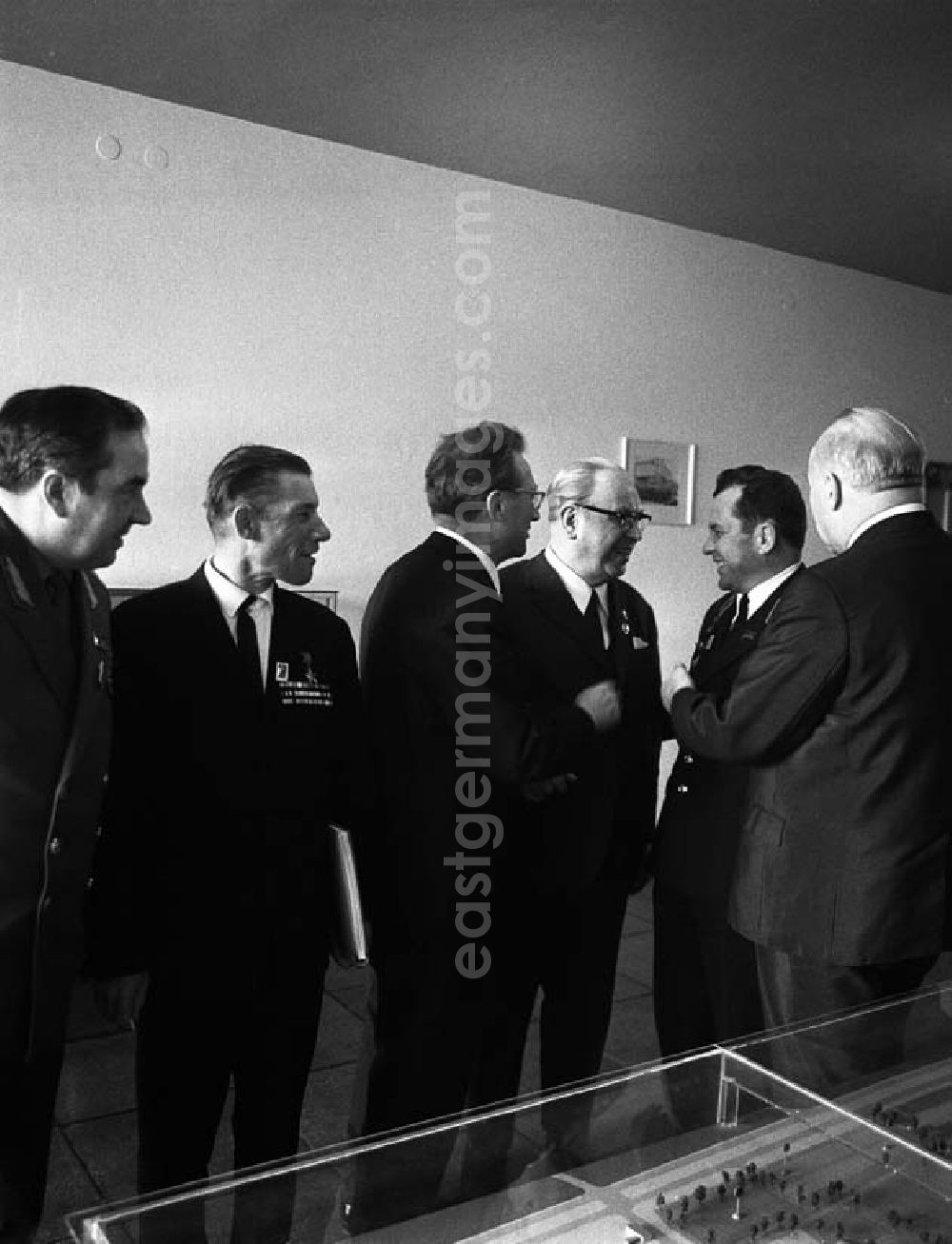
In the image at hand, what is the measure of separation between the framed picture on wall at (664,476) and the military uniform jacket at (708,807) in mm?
3236

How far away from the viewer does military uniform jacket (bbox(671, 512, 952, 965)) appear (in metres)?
1.93

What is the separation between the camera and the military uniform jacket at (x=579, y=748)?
7.93ft

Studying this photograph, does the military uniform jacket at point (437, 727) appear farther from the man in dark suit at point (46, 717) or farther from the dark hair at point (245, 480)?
the man in dark suit at point (46, 717)

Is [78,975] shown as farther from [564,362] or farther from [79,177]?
[564,362]

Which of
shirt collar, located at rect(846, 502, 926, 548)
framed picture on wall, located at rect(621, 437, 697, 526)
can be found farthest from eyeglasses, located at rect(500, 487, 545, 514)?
framed picture on wall, located at rect(621, 437, 697, 526)

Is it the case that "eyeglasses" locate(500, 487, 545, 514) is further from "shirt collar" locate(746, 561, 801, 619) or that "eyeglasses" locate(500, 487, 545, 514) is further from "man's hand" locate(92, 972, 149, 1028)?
"man's hand" locate(92, 972, 149, 1028)

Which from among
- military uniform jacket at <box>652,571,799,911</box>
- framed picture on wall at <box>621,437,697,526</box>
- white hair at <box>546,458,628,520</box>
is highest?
framed picture on wall at <box>621,437,697,526</box>

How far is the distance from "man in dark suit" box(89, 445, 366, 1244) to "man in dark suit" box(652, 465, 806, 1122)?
90cm

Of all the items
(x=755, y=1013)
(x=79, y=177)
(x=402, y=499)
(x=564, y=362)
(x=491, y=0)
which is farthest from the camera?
(x=564, y=362)

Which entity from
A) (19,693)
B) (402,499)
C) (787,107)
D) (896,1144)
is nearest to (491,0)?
(787,107)

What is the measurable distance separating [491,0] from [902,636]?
2641mm

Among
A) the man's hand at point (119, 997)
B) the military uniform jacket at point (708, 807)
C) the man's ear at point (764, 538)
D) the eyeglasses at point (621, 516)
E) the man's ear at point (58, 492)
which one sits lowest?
the man's hand at point (119, 997)

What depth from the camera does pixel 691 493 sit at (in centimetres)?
596

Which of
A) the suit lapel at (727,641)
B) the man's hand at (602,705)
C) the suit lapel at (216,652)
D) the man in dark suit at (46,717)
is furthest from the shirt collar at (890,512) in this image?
the man in dark suit at (46,717)
